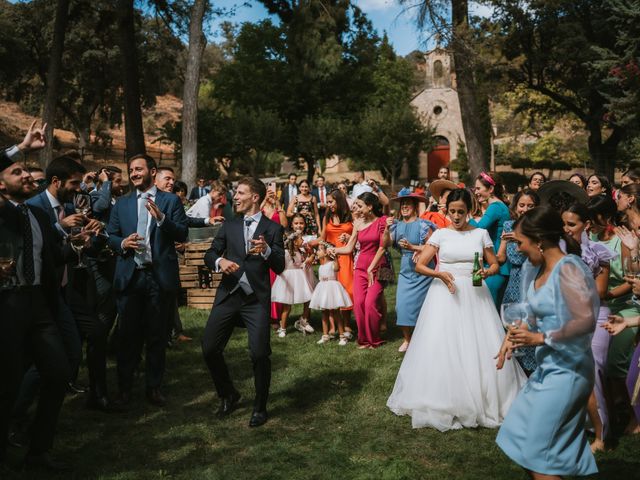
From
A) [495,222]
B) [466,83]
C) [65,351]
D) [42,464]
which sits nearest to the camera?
[42,464]

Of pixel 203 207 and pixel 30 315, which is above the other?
pixel 203 207

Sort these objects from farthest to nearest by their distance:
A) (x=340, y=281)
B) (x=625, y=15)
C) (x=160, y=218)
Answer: (x=625, y=15)
(x=340, y=281)
(x=160, y=218)

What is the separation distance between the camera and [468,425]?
216 inches

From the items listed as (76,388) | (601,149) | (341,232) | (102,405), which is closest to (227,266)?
(102,405)

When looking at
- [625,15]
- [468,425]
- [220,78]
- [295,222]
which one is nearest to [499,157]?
[220,78]

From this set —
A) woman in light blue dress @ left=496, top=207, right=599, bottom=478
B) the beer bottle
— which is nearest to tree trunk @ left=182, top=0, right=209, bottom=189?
the beer bottle

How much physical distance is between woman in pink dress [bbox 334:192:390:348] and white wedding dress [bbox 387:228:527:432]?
7.63ft

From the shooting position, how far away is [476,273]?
5379 mm

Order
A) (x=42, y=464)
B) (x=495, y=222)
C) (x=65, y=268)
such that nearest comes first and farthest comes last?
(x=42, y=464) < (x=65, y=268) < (x=495, y=222)

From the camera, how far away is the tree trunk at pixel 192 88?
16.7m

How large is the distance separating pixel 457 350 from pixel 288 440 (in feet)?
5.56

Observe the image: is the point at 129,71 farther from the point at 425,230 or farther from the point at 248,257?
the point at 248,257

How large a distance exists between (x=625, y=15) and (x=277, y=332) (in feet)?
55.0

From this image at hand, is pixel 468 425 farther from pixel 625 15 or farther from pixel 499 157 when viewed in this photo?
pixel 499 157
